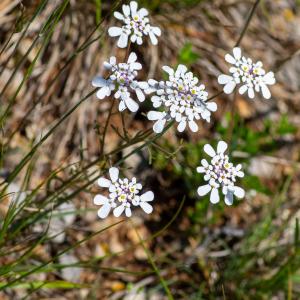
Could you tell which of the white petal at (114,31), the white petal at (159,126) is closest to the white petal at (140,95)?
the white petal at (159,126)

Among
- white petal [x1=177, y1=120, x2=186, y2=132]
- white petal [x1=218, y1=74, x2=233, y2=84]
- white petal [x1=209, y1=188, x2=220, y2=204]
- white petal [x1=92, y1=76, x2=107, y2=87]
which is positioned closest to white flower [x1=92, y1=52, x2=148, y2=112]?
white petal [x1=92, y1=76, x2=107, y2=87]

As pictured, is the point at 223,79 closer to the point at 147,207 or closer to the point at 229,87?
the point at 229,87

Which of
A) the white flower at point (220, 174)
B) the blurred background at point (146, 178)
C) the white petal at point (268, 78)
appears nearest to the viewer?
the white flower at point (220, 174)

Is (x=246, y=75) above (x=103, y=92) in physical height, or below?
below

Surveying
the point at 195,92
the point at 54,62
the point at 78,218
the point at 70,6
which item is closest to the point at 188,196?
the point at 78,218

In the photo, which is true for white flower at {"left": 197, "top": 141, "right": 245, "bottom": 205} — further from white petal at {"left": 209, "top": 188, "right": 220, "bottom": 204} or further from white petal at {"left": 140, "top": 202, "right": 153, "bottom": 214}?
white petal at {"left": 140, "top": 202, "right": 153, "bottom": 214}

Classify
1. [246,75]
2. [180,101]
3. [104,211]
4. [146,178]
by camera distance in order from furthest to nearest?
1. [146,178]
2. [246,75]
3. [180,101]
4. [104,211]

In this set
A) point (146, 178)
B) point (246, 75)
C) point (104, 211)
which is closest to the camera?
point (104, 211)

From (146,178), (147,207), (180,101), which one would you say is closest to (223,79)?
(180,101)

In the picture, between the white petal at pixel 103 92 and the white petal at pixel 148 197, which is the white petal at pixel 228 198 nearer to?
the white petal at pixel 148 197
